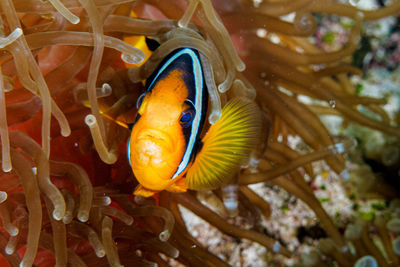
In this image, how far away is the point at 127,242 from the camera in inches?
55.4

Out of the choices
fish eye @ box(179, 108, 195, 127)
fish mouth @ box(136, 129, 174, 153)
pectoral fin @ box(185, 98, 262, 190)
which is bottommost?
pectoral fin @ box(185, 98, 262, 190)

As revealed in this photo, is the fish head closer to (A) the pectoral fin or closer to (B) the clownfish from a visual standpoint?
(B) the clownfish

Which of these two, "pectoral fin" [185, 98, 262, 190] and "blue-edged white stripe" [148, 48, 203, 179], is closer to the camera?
"blue-edged white stripe" [148, 48, 203, 179]

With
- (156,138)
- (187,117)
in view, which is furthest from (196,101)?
(156,138)

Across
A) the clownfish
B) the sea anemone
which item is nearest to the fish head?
the clownfish

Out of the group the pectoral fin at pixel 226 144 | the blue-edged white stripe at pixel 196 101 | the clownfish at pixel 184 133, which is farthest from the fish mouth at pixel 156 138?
the pectoral fin at pixel 226 144

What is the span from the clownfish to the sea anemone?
5 centimetres

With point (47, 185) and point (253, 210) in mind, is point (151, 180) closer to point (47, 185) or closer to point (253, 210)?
point (47, 185)

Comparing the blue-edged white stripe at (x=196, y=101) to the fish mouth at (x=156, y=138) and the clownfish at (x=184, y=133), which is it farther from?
the fish mouth at (x=156, y=138)

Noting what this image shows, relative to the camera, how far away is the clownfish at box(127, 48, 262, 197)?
40.7 inches

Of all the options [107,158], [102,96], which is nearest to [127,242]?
[107,158]

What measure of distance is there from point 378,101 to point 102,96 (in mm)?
1611

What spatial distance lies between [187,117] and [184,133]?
0.05 meters

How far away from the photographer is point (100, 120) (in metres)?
1.17
